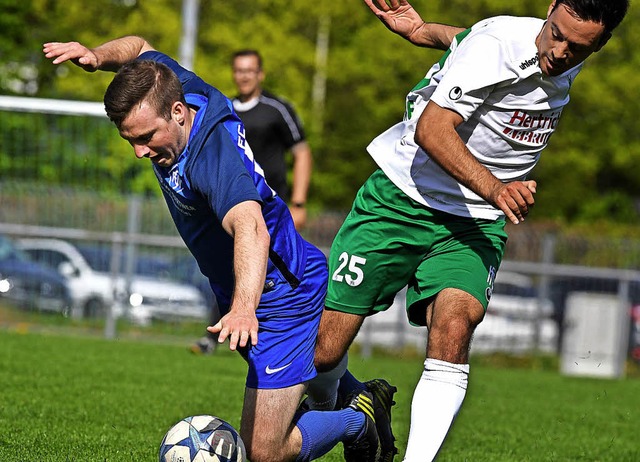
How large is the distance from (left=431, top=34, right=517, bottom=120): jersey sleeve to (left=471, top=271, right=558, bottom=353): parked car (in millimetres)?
11381

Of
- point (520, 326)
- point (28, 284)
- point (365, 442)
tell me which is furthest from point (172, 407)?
point (520, 326)

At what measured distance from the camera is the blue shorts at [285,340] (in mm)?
4992

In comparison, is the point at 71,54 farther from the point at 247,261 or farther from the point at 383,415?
the point at 383,415

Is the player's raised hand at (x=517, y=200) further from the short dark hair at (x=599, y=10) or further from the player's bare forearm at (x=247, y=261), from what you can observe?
the player's bare forearm at (x=247, y=261)

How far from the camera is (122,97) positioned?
4.37 m

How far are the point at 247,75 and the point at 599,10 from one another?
6064 millimetres

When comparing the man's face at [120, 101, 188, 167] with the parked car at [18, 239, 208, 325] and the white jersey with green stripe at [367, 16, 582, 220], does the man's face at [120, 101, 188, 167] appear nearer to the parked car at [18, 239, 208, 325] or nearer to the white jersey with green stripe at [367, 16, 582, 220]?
the white jersey with green stripe at [367, 16, 582, 220]

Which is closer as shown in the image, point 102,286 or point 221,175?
point 221,175

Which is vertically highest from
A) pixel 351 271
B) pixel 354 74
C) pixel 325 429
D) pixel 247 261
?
pixel 354 74

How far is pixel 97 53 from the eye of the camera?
534 centimetres

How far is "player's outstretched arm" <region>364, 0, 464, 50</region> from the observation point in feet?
19.5

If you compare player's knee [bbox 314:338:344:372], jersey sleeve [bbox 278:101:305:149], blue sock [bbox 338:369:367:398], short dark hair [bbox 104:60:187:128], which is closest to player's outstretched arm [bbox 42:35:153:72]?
short dark hair [bbox 104:60:187:128]

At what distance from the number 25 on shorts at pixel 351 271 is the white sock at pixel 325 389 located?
0.43 metres

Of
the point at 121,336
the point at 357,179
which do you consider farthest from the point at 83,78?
the point at 121,336
